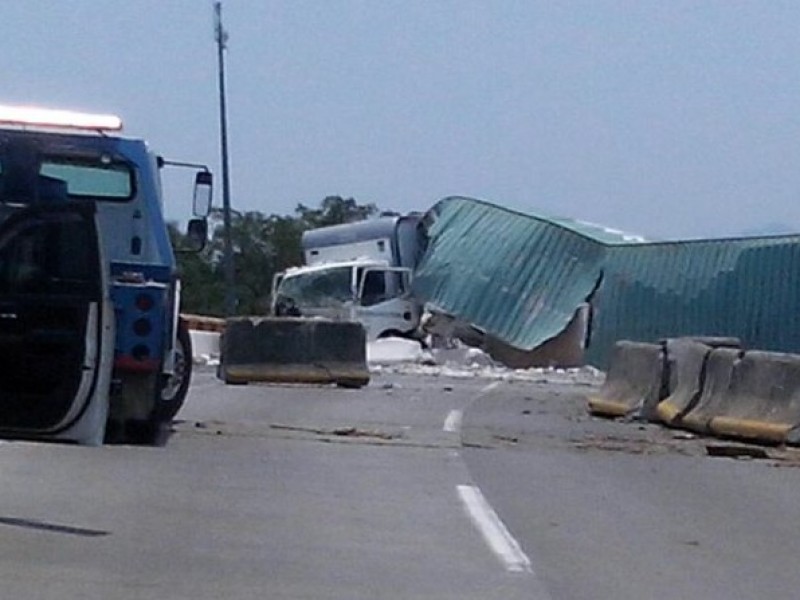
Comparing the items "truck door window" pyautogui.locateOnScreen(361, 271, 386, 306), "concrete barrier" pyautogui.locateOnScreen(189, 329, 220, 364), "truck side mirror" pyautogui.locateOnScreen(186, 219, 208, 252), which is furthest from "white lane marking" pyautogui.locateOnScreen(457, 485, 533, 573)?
"truck door window" pyautogui.locateOnScreen(361, 271, 386, 306)

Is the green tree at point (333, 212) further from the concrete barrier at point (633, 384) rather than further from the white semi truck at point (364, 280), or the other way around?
the concrete barrier at point (633, 384)

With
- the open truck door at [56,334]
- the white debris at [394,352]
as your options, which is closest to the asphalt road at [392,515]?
the open truck door at [56,334]

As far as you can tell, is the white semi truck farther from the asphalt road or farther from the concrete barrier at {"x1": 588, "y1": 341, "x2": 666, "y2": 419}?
the asphalt road

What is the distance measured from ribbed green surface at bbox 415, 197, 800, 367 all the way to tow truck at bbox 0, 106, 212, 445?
26.8m

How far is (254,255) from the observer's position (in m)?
82.6

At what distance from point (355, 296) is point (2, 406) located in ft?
120

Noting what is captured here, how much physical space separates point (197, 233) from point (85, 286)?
378 inches

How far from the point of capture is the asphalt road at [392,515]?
10547 millimetres

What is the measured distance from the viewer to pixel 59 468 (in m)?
15.8

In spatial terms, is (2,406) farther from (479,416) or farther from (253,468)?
(479,416)

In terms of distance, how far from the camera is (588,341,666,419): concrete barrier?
24.1 m

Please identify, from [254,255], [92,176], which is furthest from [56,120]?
[254,255]


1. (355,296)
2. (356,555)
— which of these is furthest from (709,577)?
(355,296)

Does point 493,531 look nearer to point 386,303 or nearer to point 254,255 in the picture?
point 386,303
